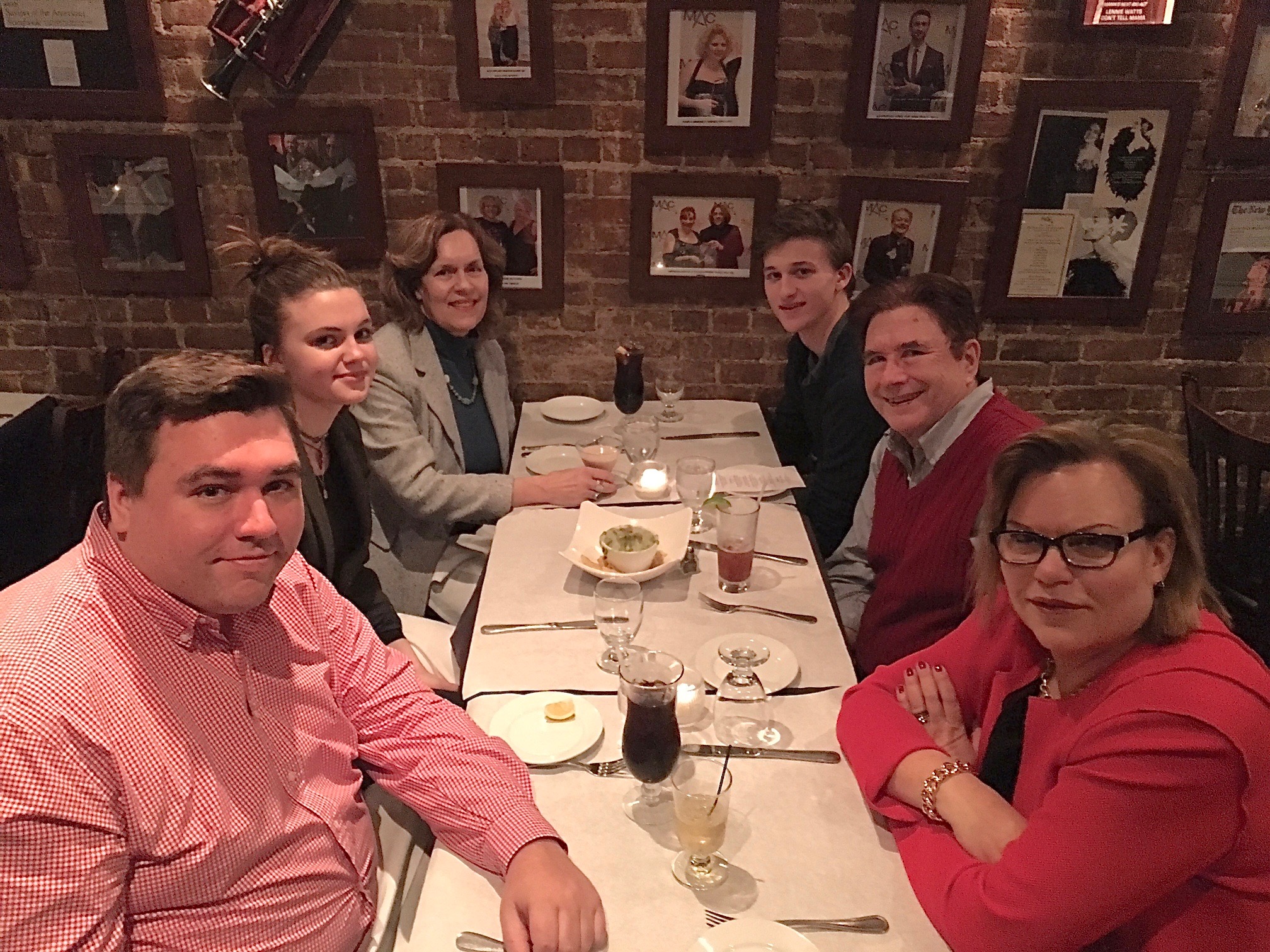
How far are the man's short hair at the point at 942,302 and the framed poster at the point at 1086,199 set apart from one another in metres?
1.17

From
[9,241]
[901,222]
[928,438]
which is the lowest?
[928,438]

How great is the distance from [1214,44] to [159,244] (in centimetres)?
325

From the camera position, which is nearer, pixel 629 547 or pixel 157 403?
pixel 157 403

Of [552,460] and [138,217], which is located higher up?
[138,217]

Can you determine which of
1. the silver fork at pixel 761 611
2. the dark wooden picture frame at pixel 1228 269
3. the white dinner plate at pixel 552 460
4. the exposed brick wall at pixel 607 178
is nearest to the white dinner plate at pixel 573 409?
the exposed brick wall at pixel 607 178

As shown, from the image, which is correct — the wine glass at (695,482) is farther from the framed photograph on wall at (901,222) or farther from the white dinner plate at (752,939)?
the white dinner plate at (752,939)

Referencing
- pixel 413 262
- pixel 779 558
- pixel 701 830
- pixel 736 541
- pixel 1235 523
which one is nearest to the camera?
pixel 701 830

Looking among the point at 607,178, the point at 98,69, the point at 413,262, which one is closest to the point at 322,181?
the point at 413,262

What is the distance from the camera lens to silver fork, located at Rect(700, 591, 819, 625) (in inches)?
69.9

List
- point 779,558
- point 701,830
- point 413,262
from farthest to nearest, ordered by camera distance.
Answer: point 413,262 → point 779,558 → point 701,830

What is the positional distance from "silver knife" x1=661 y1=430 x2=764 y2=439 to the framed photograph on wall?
0.64m

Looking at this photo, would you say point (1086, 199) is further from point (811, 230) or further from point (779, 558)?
point (779, 558)

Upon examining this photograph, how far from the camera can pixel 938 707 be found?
1.45m

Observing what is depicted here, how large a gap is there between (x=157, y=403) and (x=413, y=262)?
157 cm
